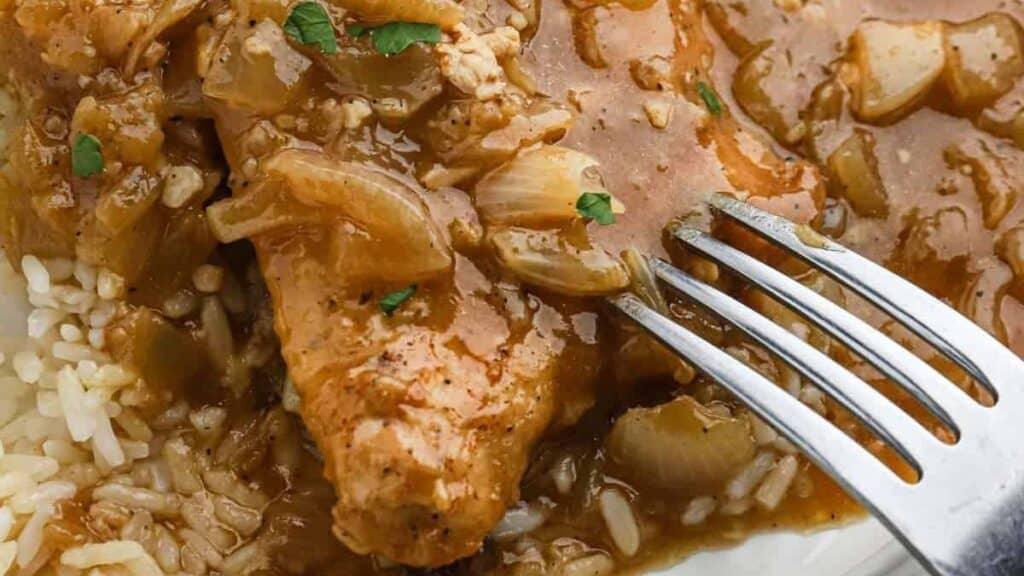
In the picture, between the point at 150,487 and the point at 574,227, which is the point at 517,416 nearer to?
the point at 574,227

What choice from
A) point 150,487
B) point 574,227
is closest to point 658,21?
point 574,227

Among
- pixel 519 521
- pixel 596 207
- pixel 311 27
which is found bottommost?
pixel 519 521

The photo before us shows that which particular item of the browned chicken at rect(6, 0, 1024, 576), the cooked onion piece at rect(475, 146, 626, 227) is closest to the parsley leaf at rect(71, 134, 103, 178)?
the browned chicken at rect(6, 0, 1024, 576)

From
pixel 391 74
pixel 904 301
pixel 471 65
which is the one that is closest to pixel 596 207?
pixel 471 65

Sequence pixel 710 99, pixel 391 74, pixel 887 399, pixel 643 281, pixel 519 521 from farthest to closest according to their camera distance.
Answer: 1. pixel 710 99
2. pixel 519 521
3. pixel 643 281
4. pixel 391 74
5. pixel 887 399

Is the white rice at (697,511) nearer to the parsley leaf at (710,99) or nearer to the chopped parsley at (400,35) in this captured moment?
the parsley leaf at (710,99)

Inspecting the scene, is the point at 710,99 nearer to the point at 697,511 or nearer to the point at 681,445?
the point at 681,445
